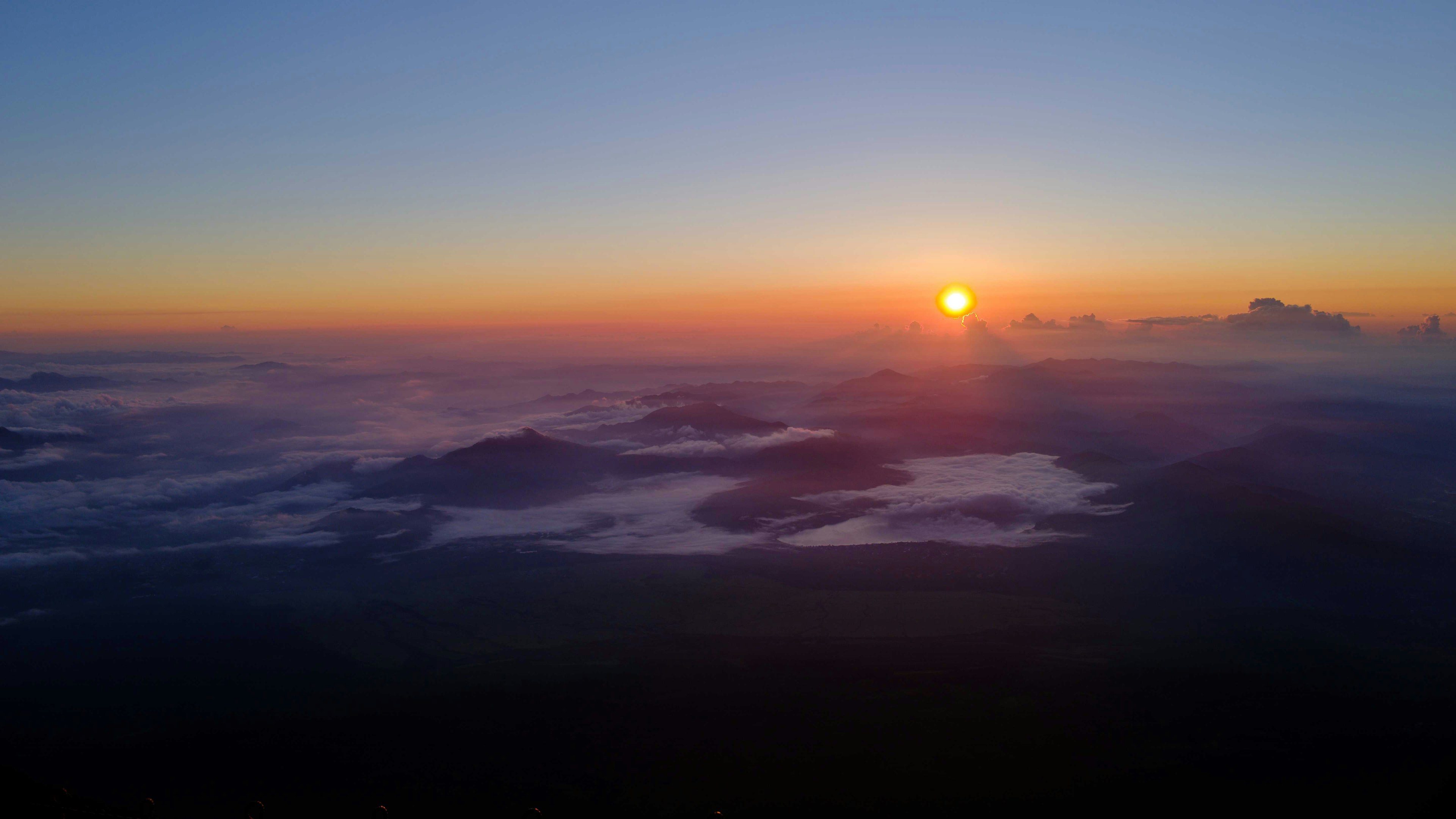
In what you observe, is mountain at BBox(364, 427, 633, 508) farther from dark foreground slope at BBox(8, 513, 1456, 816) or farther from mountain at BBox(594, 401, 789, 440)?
dark foreground slope at BBox(8, 513, 1456, 816)

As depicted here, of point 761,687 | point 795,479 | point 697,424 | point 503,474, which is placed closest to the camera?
point 761,687

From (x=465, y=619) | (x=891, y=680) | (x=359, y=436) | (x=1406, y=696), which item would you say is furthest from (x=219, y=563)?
(x=1406, y=696)

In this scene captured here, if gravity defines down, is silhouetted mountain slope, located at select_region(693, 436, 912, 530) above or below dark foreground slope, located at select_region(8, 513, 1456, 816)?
above

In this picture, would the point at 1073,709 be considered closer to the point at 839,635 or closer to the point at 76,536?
the point at 839,635

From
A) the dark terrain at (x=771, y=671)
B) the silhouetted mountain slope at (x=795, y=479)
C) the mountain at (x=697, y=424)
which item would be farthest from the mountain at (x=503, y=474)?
the silhouetted mountain slope at (x=795, y=479)

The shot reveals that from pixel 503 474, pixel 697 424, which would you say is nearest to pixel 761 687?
pixel 503 474

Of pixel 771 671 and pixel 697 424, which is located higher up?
pixel 697 424

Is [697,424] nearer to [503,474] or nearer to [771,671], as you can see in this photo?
[503,474]

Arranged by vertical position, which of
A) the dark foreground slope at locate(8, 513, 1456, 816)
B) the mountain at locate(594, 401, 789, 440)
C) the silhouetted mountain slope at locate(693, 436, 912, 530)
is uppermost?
the mountain at locate(594, 401, 789, 440)

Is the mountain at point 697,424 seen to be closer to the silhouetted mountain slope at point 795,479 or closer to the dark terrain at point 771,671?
the silhouetted mountain slope at point 795,479

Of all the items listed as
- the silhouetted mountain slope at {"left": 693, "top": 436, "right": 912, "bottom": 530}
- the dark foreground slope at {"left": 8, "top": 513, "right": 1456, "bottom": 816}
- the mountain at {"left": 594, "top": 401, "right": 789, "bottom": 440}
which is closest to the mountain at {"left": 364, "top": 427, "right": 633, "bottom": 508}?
the mountain at {"left": 594, "top": 401, "right": 789, "bottom": 440}

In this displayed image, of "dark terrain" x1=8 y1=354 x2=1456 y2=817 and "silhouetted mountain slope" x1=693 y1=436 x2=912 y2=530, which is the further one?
"silhouetted mountain slope" x1=693 y1=436 x2=912 y2=530
